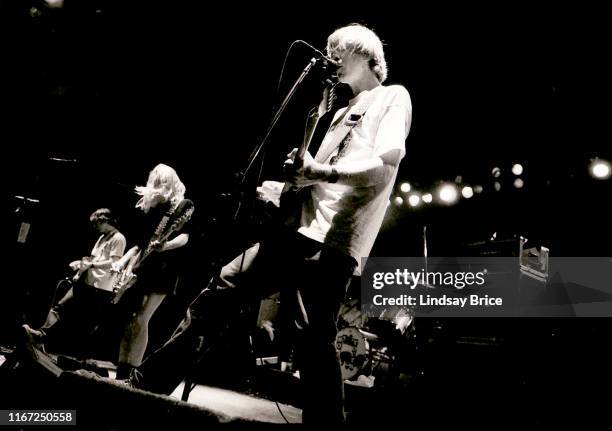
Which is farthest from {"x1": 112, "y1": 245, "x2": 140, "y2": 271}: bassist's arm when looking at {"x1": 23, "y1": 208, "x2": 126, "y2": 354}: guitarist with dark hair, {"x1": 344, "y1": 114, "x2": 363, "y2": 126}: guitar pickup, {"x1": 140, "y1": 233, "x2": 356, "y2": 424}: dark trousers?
{"x1": 344, "y1": 114, "x2": 363, "y2": 126}: guitar pickup

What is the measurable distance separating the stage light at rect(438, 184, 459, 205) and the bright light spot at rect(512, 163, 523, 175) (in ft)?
4.30

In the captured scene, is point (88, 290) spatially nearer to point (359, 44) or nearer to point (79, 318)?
point (79, 318)

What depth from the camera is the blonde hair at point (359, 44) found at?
2127 mm

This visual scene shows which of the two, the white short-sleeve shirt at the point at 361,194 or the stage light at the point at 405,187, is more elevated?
the stage light at the point at 405,187

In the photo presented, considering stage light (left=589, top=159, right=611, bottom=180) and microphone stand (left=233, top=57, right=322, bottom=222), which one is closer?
microphone stand (left=233, top=57, right=322, bottom=222)

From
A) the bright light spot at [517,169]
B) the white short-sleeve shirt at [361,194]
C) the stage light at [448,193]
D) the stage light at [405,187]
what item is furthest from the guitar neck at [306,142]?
the stage light at [405,187]

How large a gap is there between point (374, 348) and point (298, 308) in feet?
17.1

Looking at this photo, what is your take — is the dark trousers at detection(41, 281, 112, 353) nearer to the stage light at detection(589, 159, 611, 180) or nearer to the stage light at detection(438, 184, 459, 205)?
the stage light at detection(438, 184, 459, 205)

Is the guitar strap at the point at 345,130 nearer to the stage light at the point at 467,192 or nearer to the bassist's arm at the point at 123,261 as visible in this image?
the bassist's arm at the point at 123,261

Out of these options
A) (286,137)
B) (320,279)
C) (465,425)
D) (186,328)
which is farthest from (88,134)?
(465,425)

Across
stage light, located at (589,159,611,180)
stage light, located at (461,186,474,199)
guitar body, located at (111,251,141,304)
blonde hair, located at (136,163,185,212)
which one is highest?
stage light, located at (461,186,474,199)

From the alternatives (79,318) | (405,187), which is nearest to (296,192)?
(79,318)

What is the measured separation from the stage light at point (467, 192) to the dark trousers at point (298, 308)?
7.55m

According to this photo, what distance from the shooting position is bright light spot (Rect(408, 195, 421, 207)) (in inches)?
371
